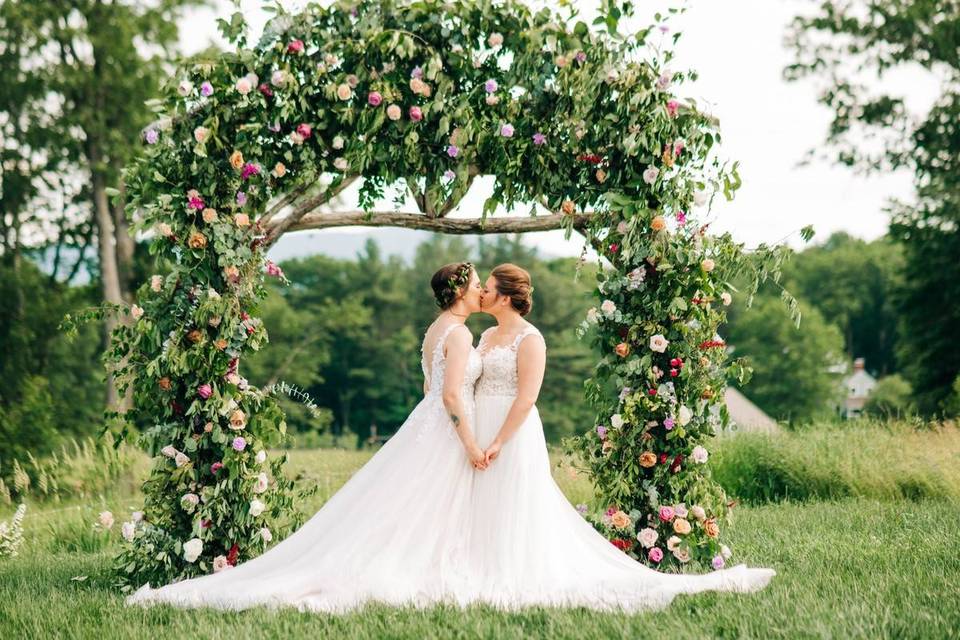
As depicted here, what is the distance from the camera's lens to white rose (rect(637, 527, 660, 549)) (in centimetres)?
593

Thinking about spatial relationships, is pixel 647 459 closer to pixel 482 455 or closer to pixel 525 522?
pixel 525 522

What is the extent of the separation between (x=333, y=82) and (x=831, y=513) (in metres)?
5.67

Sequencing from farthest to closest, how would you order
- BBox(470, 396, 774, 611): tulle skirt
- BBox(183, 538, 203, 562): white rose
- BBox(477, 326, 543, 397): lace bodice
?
BBox(183, 538, 203, 562): white rose, BBox(477, 326, 543, 397): lace bodice, BBox(470, 396, 774, 611): tulle skirt

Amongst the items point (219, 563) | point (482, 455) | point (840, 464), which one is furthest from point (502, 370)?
point (840, 464)

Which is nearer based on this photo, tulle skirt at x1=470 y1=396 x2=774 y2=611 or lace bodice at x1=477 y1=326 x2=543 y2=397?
tulle skirt at x1=470 y1=396 x2=774 y2=611

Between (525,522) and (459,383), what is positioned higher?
(459,383)

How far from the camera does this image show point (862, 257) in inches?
2063

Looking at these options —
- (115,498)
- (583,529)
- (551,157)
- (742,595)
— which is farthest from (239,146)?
(115,498)

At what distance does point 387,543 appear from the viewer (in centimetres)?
523

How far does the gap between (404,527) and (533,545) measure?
75 centimetres

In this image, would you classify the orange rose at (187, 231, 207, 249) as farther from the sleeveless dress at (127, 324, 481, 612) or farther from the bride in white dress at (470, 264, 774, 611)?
the bride in white dress at (470, 264, 774, 611)

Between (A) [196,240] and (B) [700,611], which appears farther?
(A) [196,240]

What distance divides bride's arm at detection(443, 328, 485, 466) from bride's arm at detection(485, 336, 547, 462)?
0.10m

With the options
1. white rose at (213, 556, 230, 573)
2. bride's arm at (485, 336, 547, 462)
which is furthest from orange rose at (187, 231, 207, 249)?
bride's arm at (485, 336, 547, 462)
